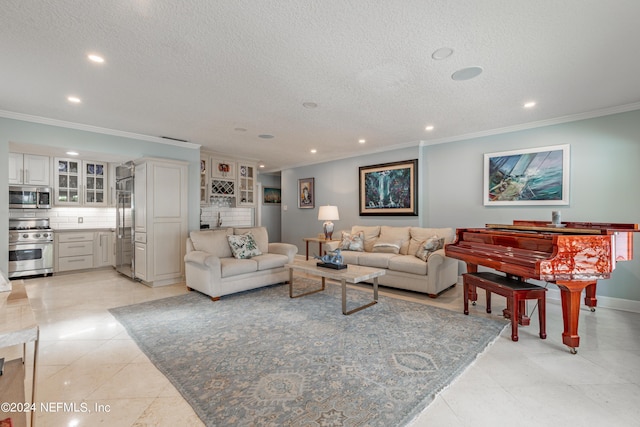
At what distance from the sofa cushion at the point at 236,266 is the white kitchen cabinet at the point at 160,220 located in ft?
3.55

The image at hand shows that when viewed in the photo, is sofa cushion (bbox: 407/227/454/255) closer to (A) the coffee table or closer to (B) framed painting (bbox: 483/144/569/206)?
(B) framed painting (bbox: 483/144/569/206)

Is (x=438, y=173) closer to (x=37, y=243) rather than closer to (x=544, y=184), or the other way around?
(x=544, y=184)

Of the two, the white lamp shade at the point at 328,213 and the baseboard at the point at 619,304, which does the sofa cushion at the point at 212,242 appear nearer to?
the white lamp shade at the point at 328,213

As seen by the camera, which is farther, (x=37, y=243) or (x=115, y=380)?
(x=37, y=243)

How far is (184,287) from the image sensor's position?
4.38 meters

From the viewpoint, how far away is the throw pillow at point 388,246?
4574mm

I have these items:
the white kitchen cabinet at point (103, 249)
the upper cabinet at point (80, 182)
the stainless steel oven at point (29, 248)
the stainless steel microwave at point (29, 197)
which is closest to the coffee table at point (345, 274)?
the white kitchen cabinet at point (103, 249)

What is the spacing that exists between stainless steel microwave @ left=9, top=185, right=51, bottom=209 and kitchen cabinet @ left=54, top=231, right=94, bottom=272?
1.94 feet

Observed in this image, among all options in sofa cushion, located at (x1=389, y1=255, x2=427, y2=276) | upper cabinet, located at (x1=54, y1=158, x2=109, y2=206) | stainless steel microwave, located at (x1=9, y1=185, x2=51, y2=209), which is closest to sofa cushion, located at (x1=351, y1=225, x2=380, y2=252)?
sofa cushion, located at (x1=389, y1=255, x2=427, y2=276)

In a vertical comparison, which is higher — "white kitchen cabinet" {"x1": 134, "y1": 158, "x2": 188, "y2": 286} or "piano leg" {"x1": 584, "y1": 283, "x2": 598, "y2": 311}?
"white kitchen cabinet" {"x1": 134, "y1": 158, "x2": 188, "y2": 286}

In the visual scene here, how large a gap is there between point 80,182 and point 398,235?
5.92 meters

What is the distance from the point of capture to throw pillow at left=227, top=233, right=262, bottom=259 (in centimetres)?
424

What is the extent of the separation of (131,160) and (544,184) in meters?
5.98

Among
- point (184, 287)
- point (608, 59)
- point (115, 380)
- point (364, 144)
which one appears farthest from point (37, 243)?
point (608, 59)
